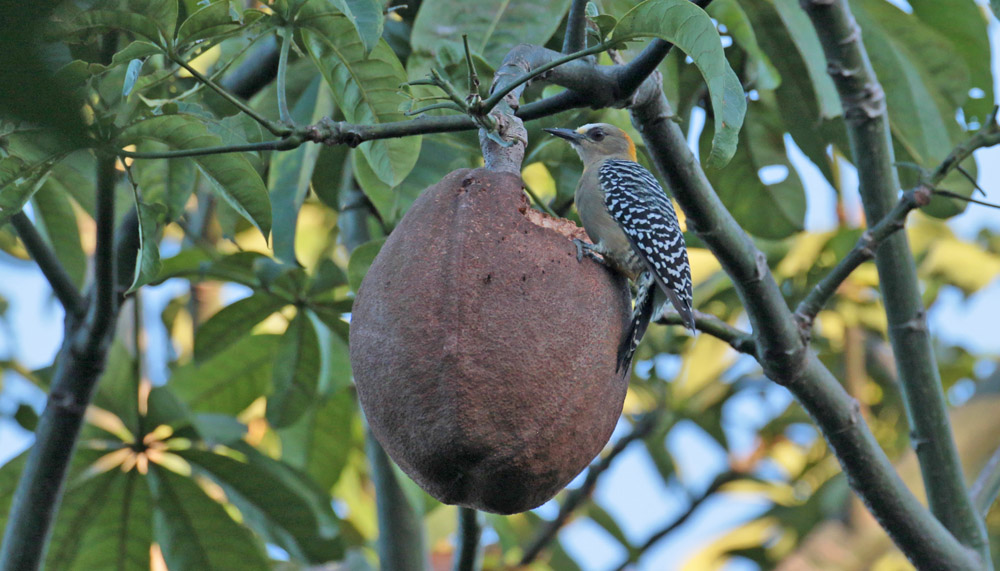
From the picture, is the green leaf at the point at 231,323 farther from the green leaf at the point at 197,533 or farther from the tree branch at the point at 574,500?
the tree branch at the point at 574,500

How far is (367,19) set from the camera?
1.65m

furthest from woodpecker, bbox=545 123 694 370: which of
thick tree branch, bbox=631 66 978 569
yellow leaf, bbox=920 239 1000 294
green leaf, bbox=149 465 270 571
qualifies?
yellow leaf, bbox=920 239 1000 294

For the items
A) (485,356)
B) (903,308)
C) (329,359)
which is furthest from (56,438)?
(903,308)

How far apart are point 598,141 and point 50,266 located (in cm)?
146

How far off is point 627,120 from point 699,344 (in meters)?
2.33

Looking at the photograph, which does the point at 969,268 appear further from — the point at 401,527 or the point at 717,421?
the point at 401,527

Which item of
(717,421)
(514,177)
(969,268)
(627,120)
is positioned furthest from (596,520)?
(514,177)

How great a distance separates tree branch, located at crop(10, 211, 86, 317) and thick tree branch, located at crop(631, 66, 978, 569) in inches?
57.5

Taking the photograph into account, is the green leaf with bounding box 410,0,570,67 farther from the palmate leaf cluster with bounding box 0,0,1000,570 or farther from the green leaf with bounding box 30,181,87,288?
the green leaf with bounding box 30,181,87,288

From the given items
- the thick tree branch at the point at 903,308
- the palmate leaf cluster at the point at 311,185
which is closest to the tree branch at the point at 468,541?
the palmate leaf cluster at the point at 311,185

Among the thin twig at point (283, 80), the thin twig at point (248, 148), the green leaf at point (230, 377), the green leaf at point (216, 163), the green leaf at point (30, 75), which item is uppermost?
the green leaf at point (30, 75)

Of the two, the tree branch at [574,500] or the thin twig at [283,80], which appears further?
the tree branch at [574,500]

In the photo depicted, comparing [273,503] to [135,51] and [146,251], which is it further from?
[135,51]

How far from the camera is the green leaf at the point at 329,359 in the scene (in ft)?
9.49
